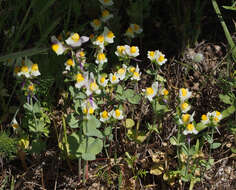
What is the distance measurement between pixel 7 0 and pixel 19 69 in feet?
2.22

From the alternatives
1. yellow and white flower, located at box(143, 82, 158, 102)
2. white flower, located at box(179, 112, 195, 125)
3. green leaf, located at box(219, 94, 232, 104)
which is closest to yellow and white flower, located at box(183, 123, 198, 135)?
white flower, located at box(179, 112, 195, 125)

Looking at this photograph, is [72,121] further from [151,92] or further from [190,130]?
[190,130]

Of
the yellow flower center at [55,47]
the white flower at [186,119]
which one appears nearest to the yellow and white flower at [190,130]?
the white flower at [186,119]

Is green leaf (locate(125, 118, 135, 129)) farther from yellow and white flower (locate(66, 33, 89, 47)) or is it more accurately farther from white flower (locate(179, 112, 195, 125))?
yellow and white flower (locate(66, 33, 89, 47))

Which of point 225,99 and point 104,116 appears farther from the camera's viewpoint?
point 225,99

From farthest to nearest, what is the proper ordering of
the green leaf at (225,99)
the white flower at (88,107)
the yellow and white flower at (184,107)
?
the green leaf at (225,99), the yellow and white flower at (184,107), the white flower at (88,107)

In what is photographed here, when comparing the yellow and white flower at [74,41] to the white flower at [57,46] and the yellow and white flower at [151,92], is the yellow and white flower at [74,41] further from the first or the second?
the yellow and white flower at [151,92]

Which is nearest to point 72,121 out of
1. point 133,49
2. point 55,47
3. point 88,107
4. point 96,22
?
point 88,107

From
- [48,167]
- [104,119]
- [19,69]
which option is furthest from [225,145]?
[19,69]

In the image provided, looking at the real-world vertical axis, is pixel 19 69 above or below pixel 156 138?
above

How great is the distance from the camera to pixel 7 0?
1.99 meters

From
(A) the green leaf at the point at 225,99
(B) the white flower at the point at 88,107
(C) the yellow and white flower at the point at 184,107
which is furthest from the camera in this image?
(A) the green leaf at the point at 225,99

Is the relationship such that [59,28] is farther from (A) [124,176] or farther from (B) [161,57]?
(A) [124,176]

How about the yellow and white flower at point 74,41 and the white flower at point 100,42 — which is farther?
the white flower at point 100,42
